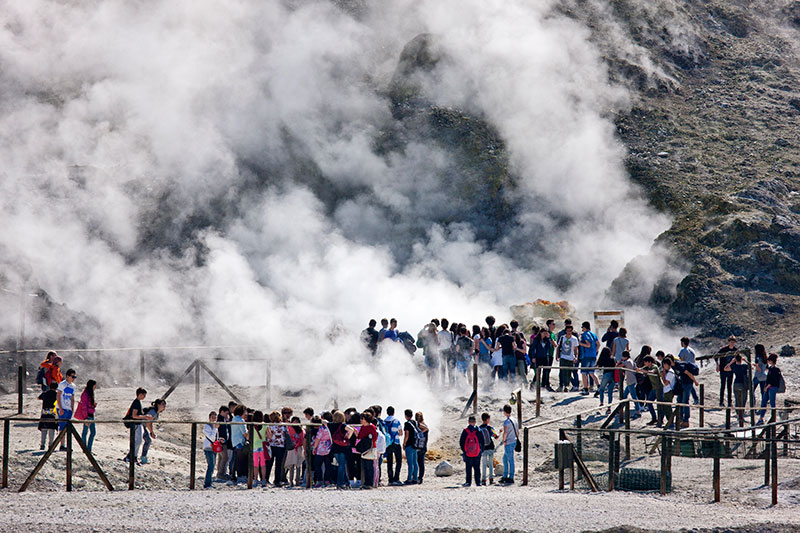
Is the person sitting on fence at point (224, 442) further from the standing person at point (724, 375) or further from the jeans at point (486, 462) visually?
the standing person at point (724, 375)

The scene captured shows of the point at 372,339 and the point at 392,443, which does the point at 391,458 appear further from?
the point at 372,339

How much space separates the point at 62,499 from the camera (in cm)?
1041

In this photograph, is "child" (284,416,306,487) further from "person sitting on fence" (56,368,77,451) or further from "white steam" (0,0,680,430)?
"white steam" (0,0,680,430)

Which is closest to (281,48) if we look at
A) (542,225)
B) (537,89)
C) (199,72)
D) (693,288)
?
(199,72)

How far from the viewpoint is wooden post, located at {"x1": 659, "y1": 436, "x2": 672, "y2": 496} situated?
434 inches

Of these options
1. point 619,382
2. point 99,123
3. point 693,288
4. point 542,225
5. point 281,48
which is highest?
point 281,48

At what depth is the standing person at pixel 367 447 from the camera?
11.8 m

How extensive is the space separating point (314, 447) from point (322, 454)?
122 mm

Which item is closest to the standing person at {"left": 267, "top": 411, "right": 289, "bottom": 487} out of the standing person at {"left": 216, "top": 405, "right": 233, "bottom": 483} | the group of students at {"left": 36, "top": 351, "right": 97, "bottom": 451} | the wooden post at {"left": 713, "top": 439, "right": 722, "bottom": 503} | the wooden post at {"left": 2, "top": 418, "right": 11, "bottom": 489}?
the standing person at {"left": 216, "top": 405, "right": 233, "bottom": 483}

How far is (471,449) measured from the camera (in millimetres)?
12031

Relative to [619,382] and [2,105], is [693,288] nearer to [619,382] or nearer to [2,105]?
[619,382]

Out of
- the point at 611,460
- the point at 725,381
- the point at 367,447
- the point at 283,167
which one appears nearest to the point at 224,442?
the point at 367,447

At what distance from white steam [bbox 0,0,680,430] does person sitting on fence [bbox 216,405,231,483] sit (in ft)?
26.2

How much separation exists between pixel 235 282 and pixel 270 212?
4728 millimetres
